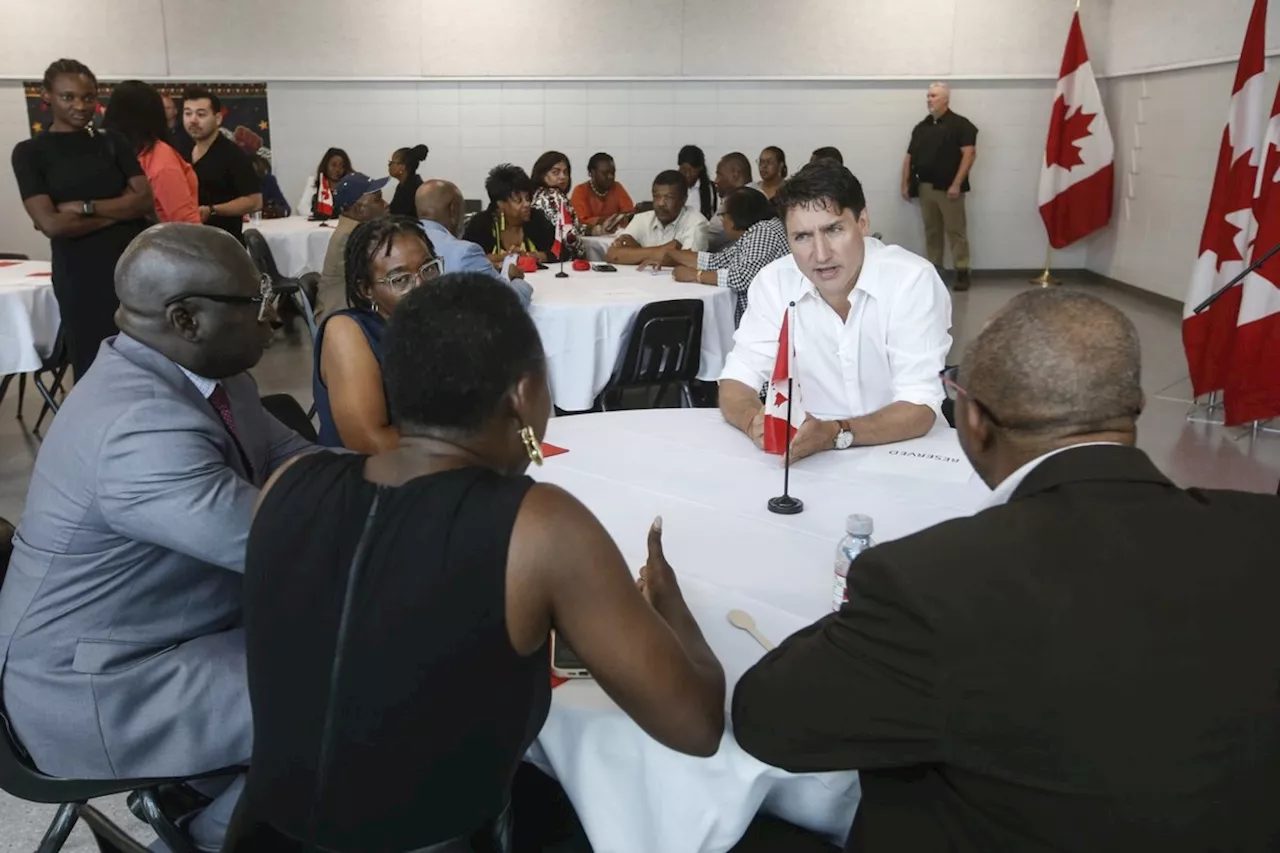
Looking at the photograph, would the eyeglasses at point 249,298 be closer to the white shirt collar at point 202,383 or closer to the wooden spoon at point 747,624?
the white shirt collar at point 202,383

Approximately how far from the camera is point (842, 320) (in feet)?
8.74

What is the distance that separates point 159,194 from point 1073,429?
4.88 metres

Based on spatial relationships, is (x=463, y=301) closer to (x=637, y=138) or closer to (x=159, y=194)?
(x=159, y=194)

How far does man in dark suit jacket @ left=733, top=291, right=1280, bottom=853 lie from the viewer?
0.93 m

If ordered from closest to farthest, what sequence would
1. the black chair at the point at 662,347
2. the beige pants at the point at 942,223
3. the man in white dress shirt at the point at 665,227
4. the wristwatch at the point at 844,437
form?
the wristwatch at the point at 844,437 < the black chair at the point at 662,347 < the man in white dress shirt at the point at 665,227 < the beige pants at the point at 942,223

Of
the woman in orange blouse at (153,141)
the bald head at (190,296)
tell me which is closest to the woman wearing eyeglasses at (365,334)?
the bald head at (190,296)

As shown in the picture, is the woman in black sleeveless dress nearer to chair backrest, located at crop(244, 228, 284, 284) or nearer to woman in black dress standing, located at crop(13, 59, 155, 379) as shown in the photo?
woman in black dress standing, located at crop(13, 59, 155, 379)

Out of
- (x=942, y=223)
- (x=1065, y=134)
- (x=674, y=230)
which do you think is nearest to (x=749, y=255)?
(x=674, y=230)

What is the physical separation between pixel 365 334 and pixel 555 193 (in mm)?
4363

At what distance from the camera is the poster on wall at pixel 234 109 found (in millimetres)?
9414

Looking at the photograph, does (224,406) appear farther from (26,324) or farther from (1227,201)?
(1227,201)

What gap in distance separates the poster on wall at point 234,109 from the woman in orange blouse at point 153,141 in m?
4.73

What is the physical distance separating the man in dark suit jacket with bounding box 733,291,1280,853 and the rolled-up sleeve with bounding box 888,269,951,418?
1404 millimetres

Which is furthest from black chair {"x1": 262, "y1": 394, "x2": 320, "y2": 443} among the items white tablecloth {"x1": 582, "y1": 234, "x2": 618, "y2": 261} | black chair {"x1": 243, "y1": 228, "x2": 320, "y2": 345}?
white tablecloth {"x1": 582, "y1": 234, "x2": 618, "y2": 261}
